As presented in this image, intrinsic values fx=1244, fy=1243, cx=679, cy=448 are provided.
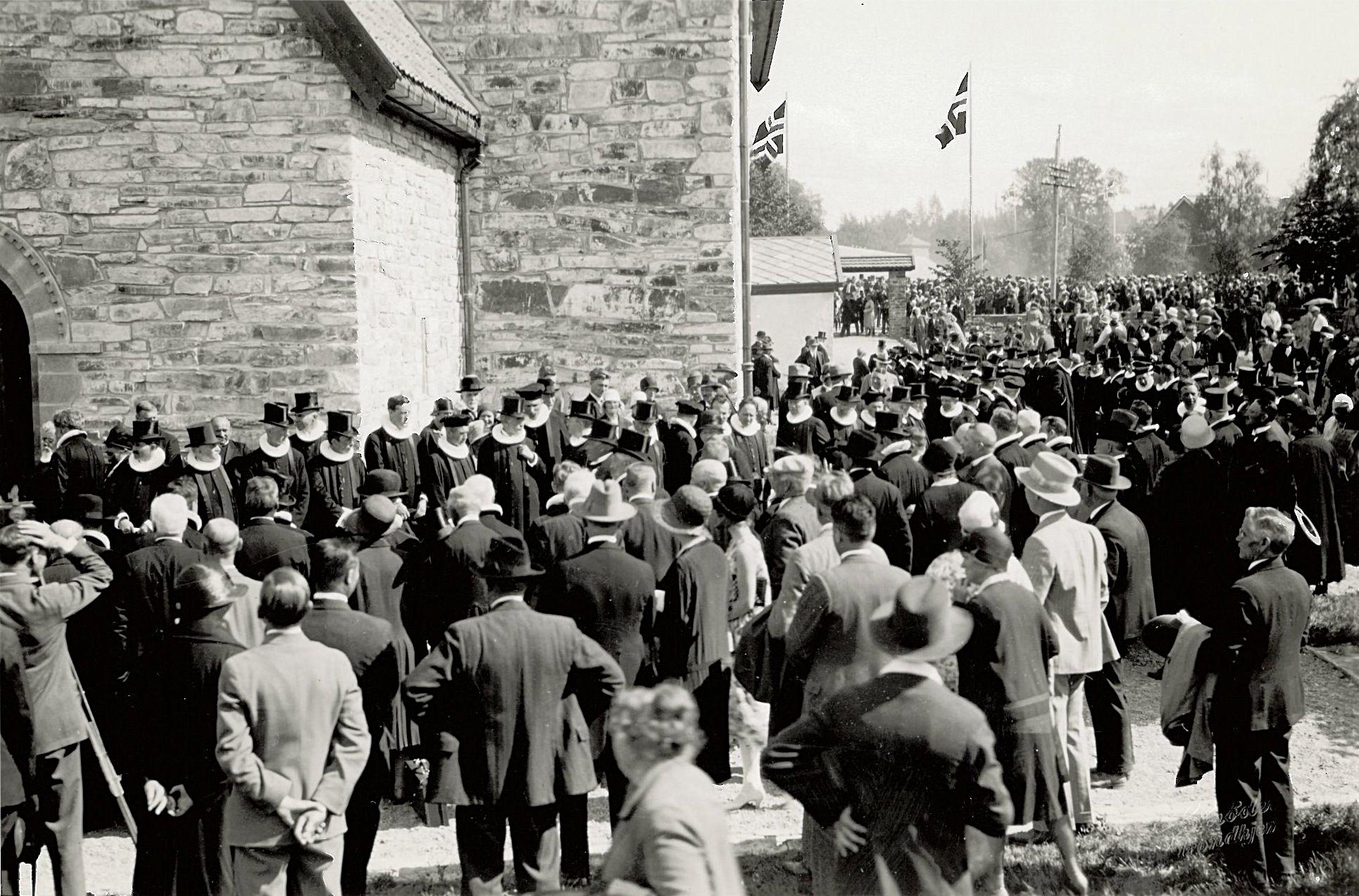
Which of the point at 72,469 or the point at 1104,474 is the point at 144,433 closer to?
the point at 72,469

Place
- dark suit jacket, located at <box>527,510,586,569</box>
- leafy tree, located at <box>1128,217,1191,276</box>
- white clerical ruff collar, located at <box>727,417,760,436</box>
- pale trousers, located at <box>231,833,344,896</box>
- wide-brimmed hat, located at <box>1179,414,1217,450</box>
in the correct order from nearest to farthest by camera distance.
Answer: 1. pale trousers, located at <box>231,833,344,896</box>
2. dark suit jacket, located at <box>527,510,586,569</box>
3. wide-brimmed hat, located at <box>1179,414,1217,450</box>
4. white clerical ruff collar, located at <box>727,417,760,436</box>
5. leafy tree, located at <box>1128,217,1191,276</box>

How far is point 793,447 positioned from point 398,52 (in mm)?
5986

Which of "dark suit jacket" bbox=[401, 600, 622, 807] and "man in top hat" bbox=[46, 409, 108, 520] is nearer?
"dark suit jacket" bbox=[401, 600, 622, 807]

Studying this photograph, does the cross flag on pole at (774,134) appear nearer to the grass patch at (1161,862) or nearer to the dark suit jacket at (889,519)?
the dark suit jacket at (889,519)

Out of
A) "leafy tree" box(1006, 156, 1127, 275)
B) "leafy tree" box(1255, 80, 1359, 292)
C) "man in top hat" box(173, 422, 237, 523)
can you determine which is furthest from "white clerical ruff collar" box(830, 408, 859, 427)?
"leafy tree" box(1006, 156, 1127, 275)

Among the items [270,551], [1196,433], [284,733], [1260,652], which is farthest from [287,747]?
[1196,433]

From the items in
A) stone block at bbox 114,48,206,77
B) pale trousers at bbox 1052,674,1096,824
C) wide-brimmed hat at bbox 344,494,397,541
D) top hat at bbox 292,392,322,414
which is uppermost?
stone block at bbox 114,48,206,77

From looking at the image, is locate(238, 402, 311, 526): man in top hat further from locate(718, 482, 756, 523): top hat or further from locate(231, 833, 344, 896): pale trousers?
locate(231, 833, 344, 896): pale trousers

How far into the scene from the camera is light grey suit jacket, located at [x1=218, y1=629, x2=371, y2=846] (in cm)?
477

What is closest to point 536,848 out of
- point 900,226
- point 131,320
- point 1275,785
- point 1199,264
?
point 1275,785

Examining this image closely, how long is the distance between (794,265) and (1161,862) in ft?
78.3

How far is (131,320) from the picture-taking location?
38.6 ft

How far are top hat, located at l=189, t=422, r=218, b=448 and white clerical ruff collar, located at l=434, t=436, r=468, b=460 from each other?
5.92 ft

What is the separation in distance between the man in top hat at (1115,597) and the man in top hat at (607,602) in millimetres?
2819
